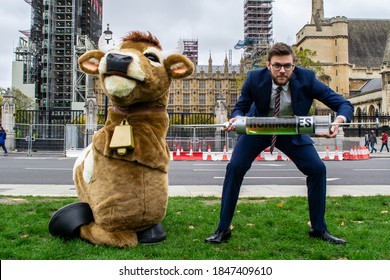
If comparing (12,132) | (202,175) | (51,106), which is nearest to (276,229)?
(202,175)

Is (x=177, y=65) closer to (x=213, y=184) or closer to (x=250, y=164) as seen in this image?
(x=250, y=164)

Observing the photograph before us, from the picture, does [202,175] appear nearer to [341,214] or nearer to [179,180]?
[179,180]

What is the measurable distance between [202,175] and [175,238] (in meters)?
7.79

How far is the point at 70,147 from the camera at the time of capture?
877 inches

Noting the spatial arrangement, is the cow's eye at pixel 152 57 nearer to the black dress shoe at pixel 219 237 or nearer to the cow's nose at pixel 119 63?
the cow's nose at pixel 119 63

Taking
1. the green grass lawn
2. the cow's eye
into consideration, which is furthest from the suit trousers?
the cow's eye

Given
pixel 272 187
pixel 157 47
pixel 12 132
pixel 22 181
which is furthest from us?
pixel 12 132

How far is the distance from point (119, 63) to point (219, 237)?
6.20 feet

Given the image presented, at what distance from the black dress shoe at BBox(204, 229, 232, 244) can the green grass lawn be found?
0.22ft

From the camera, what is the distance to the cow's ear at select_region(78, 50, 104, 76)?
393 cm

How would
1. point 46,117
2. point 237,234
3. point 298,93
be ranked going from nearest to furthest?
point 298,93, point 237,234, point 46,117

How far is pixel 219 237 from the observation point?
3949 millimetres

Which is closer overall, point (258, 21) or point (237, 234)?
point (237, 234)

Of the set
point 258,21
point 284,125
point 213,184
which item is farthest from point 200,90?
point 284,125
